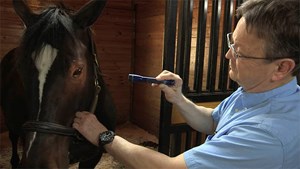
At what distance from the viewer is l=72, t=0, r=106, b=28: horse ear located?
1177 mm

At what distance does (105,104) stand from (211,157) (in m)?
1.06

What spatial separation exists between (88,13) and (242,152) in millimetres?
805

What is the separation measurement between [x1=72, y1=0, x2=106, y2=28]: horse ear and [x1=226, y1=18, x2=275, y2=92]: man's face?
0.56 metres

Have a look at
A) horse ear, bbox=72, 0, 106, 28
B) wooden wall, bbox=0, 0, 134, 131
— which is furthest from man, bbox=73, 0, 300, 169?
wooden wall, bbox=0, 0, 134, 131

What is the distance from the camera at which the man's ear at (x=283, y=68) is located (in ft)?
2.87

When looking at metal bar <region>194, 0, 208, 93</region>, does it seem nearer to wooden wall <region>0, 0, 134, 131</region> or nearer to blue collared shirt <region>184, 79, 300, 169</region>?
blue collared shirt <region>184, 79, 300, 169</region>

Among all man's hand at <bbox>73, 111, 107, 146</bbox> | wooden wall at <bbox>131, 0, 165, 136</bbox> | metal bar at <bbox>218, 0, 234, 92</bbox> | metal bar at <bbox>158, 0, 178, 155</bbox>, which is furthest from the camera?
wooden wall at <bbox>131, 0, 165, 136</bbox>

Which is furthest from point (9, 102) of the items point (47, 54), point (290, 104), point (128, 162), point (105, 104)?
point (290, 104)

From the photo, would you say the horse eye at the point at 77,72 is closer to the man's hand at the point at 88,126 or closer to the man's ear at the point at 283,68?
the man's hand at the point at 88,126

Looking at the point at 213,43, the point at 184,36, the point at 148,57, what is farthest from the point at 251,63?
the point at 148,57

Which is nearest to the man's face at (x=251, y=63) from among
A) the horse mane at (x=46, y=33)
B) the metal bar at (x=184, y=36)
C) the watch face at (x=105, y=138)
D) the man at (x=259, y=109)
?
the man at (x=259, y=109)

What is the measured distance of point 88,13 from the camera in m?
1.20

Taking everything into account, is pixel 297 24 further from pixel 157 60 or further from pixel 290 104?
pixel 157 60

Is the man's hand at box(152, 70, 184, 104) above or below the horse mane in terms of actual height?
below
